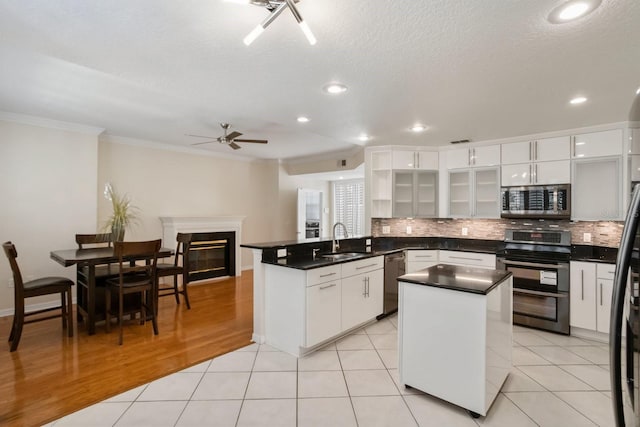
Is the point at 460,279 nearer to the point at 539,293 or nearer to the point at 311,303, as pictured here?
the point at 311,303

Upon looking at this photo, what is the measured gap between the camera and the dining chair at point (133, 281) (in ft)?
11.1

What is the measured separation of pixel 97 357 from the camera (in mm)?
2977

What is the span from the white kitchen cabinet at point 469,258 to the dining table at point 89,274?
387 cm

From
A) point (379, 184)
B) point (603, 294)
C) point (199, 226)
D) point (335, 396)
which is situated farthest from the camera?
point (199, 226)

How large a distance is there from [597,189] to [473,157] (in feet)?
4.83

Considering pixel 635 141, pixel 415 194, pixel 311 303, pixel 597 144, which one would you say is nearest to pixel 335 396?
pixel 311 303

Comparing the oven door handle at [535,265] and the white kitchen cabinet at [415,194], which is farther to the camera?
the white kitchen cabinet at [415,194]

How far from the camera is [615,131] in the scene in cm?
362

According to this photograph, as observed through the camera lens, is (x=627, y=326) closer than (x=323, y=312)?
Yes

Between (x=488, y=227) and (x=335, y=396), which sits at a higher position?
(x=488, y=227)

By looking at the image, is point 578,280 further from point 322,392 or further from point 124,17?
point 124,17

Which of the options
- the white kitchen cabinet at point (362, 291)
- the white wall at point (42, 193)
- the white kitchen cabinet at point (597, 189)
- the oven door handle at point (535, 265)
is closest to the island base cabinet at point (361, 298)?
the white kitchen cabinet at point (362, 291)

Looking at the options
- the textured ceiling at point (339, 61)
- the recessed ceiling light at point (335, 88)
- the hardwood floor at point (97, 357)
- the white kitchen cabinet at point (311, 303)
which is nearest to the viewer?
the textured ceiling at point (339, 61)

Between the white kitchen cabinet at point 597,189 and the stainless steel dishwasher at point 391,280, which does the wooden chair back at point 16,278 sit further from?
the white kitchen cabinet at point 597,189
